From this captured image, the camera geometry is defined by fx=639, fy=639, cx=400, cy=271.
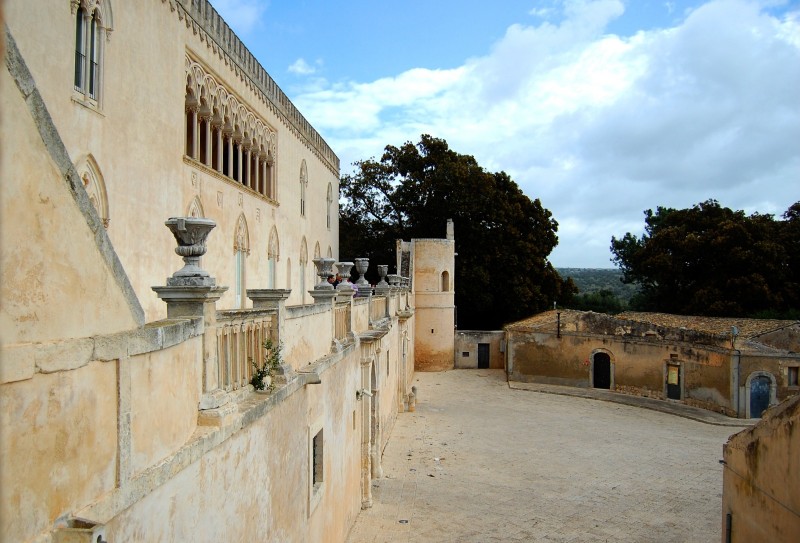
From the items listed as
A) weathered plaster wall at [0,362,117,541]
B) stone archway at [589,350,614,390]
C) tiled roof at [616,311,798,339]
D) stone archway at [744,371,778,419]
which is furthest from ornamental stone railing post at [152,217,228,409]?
stone archway at [589,350,614,390]

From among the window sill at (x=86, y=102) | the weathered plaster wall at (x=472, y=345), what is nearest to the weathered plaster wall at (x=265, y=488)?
the window sill at (x=86, y=102)

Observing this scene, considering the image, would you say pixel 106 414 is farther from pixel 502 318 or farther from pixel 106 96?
pixel 502 318

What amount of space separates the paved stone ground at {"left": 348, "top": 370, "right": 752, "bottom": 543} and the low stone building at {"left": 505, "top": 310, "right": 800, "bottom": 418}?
208cm

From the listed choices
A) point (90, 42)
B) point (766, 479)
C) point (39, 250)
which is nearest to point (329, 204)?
point (90, 42)

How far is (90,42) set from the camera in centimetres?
986

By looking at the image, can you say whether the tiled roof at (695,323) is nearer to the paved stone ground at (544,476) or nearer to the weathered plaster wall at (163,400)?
the paved stone ground at (544,476)

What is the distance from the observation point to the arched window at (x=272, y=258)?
64.8 feet

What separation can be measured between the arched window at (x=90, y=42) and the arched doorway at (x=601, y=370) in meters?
23.7

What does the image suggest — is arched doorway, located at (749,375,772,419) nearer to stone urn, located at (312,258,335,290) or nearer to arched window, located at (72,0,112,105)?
stone urn, located at (312,258,335,290)

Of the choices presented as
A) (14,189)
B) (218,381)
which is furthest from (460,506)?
(14,189)

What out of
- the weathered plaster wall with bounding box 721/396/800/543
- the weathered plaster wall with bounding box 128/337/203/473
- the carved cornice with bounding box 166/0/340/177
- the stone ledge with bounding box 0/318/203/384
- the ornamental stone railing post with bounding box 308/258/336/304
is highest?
the carved cornice with bounding box 166/0/340/177

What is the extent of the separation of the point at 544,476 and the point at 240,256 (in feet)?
32.2

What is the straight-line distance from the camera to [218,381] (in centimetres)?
510

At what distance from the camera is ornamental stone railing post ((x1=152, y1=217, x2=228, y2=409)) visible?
4.64m
